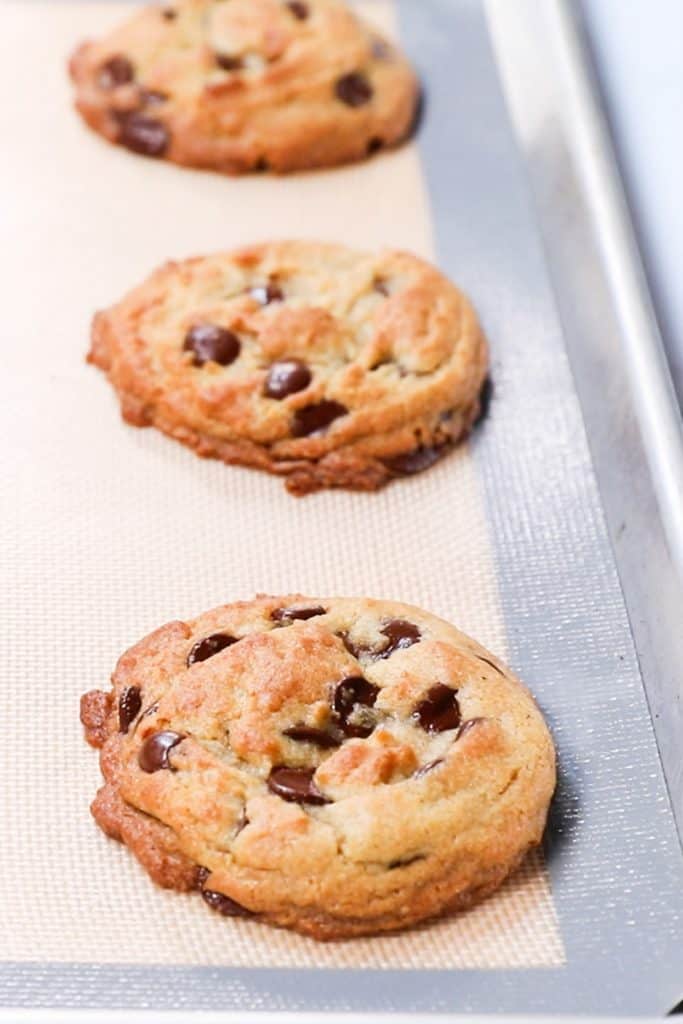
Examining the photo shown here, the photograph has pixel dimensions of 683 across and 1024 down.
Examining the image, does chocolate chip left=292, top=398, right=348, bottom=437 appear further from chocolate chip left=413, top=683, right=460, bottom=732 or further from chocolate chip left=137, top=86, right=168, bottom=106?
chocolate chip left=137, top=86, right=168, bottom=106

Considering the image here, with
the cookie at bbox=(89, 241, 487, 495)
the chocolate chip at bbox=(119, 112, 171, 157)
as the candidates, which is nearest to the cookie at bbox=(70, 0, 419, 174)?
the chocolate chip at bbox=(119, 112, 171, 157)

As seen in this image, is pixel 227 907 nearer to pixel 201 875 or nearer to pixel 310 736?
pixel 201 875

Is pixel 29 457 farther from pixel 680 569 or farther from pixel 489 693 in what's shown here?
pixel 680 569

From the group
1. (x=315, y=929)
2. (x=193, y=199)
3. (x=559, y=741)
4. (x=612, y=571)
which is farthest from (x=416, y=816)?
(x=193, y=199)

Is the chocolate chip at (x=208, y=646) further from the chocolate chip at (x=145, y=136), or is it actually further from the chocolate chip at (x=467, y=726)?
the chocolate chip at (x=145, y=136)

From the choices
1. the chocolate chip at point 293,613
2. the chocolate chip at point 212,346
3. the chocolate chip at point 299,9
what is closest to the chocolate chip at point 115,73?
the chocolate chip at point 299,9

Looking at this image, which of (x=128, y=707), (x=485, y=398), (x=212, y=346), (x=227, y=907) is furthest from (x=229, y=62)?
(x=227, y=907)
